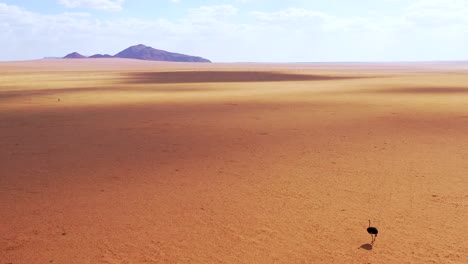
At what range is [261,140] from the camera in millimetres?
8484

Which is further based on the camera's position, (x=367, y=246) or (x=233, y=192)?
(x=233, y=192)

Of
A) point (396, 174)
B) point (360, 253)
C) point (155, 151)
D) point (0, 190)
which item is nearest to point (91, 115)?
point (155, 151)

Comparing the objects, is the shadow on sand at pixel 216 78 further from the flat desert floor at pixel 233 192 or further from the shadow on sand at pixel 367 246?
the shadow on sand at pixel 367 246

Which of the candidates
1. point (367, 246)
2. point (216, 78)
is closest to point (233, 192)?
point (367, 246)

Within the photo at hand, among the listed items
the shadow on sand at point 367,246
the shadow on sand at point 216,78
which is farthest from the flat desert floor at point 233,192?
the shadow on sand at point 216,78

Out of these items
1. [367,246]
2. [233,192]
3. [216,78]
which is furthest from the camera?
[216,78]

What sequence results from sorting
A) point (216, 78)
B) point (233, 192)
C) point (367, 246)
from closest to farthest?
point (367, 246), point (233, 192), point (216, 78)

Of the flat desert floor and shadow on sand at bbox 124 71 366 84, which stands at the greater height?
shadow on sand at bbox 124 71 366 84

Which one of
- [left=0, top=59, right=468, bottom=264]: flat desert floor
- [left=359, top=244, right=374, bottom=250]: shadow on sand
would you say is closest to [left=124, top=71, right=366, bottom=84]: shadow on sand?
[left=0, top=59, right=468, bottom=264]: flat desert floor

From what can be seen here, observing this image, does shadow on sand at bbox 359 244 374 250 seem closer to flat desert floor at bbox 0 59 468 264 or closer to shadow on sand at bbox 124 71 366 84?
flat desert floor at bbox 0 59 468 264

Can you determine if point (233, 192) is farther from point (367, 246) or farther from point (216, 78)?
point (216, 78)

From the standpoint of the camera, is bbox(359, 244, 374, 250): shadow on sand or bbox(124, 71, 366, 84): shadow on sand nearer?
bbox(359, 244, 374, 250): shadow on sand

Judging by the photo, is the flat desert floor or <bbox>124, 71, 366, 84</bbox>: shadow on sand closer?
the flat desert floor

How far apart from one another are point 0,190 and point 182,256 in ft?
10.4
